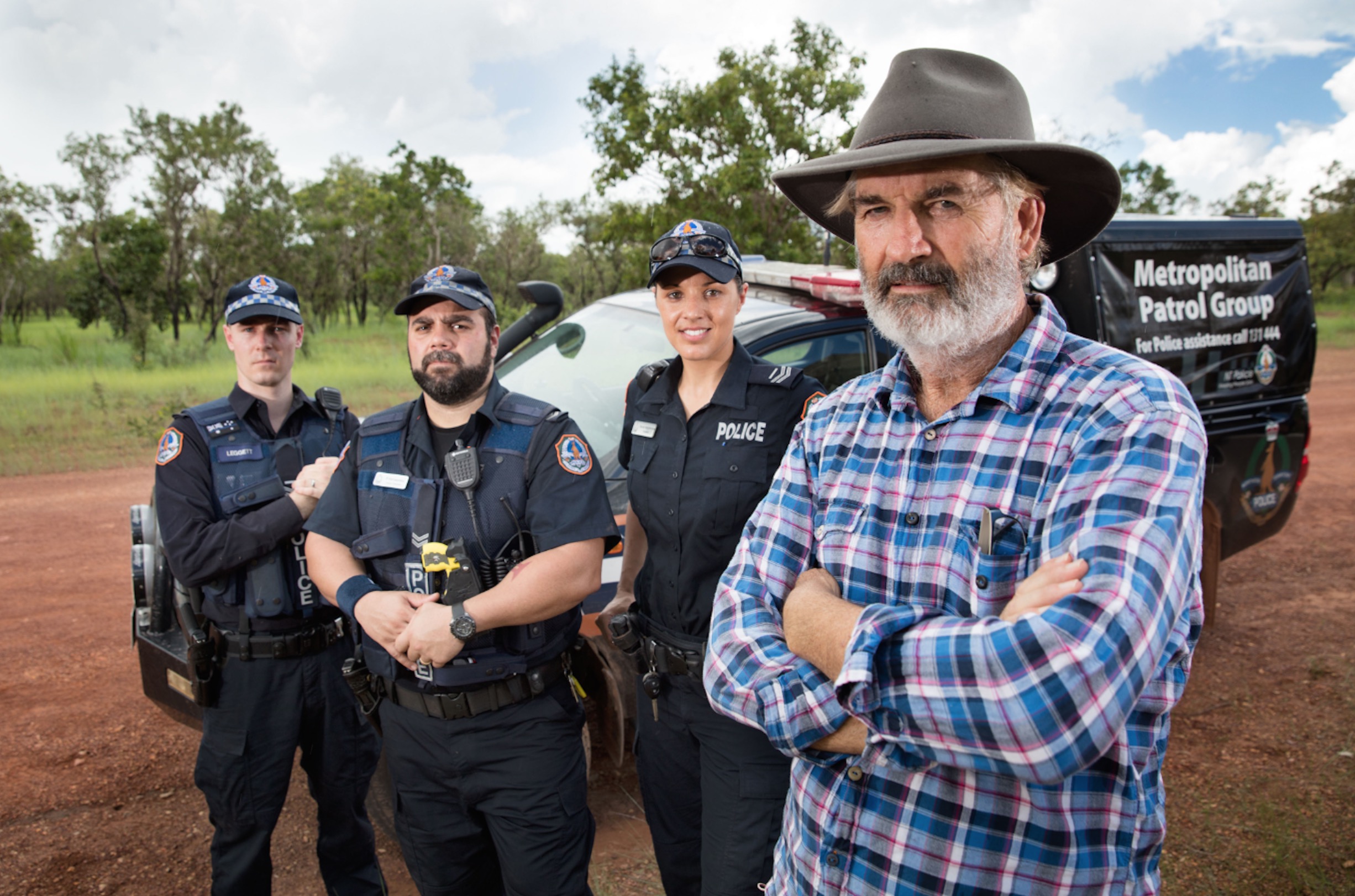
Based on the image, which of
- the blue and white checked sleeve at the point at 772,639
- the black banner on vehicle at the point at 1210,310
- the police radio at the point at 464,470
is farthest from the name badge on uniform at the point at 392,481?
the black banner on vehicle at the point at 1210,310

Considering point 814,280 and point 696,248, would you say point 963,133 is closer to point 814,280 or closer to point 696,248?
point 696,248

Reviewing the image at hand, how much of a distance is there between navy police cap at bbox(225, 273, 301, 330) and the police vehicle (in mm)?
923

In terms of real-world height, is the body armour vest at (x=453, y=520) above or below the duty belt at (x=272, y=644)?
above

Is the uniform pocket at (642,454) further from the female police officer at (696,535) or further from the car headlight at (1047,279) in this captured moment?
the car headlight at (1047,279)

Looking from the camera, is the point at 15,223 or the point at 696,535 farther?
the point at 15,223

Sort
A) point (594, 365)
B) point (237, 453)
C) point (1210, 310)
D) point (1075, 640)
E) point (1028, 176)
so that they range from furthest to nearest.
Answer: point (1210, 310), point (594, 365), point (237, 453), point (1028, 176), point (1075, 640)

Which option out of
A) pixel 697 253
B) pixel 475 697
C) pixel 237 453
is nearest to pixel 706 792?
pixel 475 697

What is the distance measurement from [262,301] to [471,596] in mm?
1381

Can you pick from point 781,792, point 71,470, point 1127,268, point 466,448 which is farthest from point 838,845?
point 71,470

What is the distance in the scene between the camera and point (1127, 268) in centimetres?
414

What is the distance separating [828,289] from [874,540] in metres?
2.17

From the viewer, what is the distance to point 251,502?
267 cm

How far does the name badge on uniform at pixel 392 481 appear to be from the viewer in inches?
91.7

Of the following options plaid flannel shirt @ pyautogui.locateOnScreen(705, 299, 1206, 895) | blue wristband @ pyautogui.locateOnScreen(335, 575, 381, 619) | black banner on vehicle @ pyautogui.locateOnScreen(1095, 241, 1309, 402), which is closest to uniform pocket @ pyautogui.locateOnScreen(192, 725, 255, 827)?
blue wristband @ pyautogui.locateOnScreen(335, 575, 381, 619)
